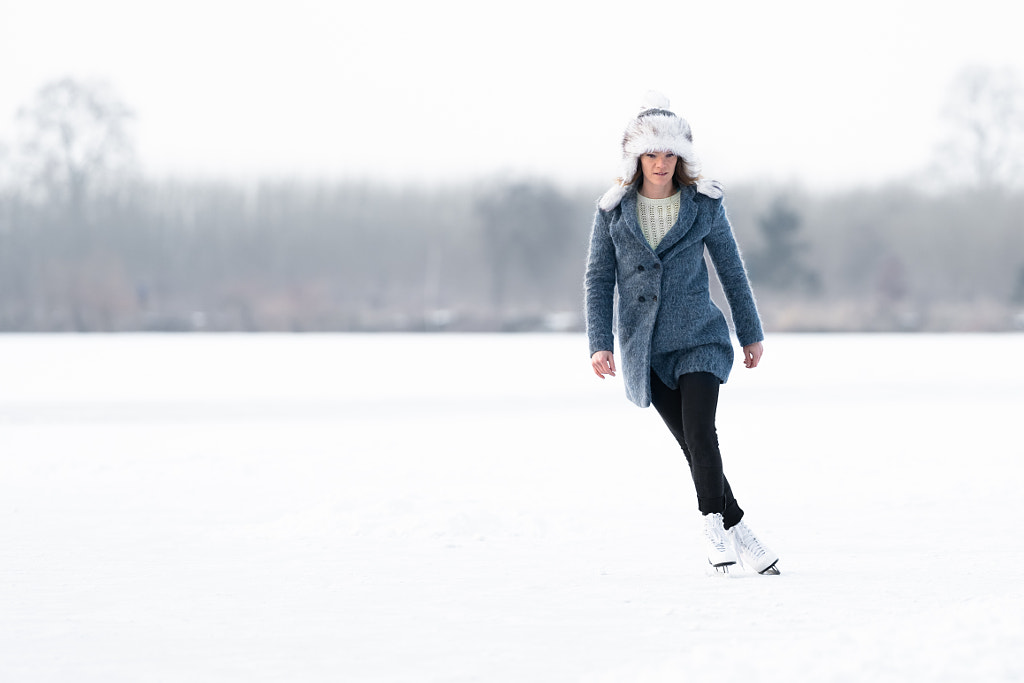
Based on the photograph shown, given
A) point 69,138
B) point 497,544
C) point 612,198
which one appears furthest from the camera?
point 69,138

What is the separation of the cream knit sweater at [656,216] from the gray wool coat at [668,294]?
0.03m

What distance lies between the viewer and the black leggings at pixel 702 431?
3.76 m

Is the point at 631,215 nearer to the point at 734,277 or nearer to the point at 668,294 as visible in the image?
the point at 668,294

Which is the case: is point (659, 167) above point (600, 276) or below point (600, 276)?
above

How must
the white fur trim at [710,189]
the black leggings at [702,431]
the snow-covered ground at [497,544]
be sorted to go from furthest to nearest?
the white fur trim at [710,189] < the black leggings at [702,431] < the snow-covered ground at [497,544]

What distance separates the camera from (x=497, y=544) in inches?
173

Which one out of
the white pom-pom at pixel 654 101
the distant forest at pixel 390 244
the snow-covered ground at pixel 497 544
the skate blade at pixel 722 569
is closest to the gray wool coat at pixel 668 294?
the white pom-pom at pixel 654 101

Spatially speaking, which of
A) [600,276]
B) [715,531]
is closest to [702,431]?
[715,531]

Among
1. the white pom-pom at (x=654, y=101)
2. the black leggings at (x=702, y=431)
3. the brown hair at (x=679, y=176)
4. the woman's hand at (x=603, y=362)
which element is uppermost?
the white pom-pom at (x=654, y=101)

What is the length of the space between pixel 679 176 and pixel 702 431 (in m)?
0.78

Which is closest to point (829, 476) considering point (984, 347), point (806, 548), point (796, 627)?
point (806, 548)

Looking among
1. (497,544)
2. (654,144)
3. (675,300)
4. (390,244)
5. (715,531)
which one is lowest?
(390,244)

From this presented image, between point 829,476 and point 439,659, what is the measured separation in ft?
12.3

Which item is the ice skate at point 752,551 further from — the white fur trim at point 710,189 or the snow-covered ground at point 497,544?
the white fur trim at point 710,189
